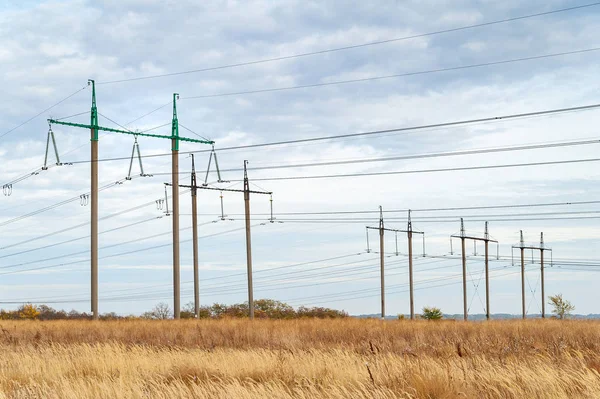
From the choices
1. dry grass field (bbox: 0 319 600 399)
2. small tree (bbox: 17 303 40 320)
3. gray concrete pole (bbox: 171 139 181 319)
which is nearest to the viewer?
dry grass field (bbox: 0 319 600 399)

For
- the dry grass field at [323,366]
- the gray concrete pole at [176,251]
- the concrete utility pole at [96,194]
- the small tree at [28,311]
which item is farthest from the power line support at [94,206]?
the small tree at [28,311]

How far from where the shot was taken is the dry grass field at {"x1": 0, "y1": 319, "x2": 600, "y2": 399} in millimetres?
13117

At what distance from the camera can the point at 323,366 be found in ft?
54.5

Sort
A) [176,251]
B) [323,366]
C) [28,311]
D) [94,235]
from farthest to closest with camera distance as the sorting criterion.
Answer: [28,311]
[176,251]
[94,235]
[323,366]

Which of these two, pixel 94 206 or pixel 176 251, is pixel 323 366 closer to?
pixel 176 251

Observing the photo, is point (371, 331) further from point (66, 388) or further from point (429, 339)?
point (66, 388)

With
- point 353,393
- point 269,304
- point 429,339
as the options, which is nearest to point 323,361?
point 353,393

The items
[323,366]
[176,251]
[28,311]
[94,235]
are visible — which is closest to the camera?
[323,366]

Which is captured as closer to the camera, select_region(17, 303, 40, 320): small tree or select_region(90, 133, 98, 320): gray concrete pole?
select_region(90, 133, 98, 320): gray concrete pole

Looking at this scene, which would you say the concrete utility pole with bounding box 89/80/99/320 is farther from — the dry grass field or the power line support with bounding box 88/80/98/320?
the dry grass field

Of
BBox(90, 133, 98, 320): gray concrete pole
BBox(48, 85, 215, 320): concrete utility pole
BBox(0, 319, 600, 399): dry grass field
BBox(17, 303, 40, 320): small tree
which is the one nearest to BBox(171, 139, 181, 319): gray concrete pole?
BBox(48, 85, 215, 320): concrete utility pole

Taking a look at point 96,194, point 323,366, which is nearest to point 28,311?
point 96,194

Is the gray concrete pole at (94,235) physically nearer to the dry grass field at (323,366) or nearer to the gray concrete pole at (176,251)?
the gray concrete pole at (176,251)

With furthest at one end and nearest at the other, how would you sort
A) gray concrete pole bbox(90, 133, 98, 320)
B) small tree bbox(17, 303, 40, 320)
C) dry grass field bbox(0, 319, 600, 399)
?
small tree bbox(17, 303, 40, 320), gray concrete pole bbox(90, 133, 98, 320), dry grass field bbox(0, 319, 600, 399)
